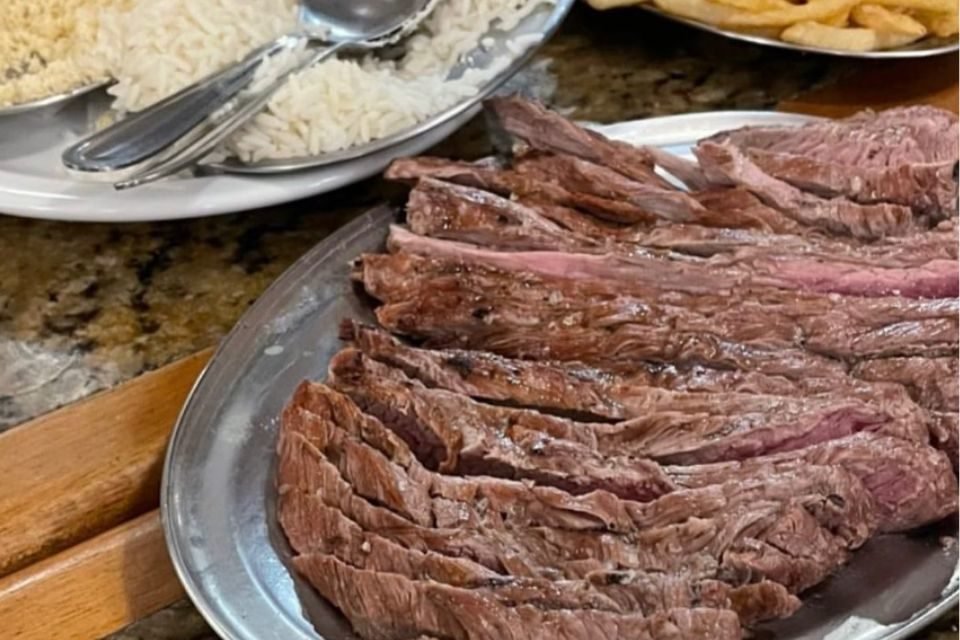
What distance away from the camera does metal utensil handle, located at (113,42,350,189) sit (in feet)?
5.42

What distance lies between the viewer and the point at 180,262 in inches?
73.0

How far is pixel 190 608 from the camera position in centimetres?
142

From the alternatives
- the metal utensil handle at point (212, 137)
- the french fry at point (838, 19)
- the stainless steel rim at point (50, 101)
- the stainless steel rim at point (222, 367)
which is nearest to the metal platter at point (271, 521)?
the stainless steel rim at point (222, 367)

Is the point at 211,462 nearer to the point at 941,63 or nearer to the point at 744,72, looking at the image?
the point at 744,72

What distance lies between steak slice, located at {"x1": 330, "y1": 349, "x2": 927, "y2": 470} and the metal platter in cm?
15

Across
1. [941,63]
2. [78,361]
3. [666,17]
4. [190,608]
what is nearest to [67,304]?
[78,361]

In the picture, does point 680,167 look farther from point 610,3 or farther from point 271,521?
point 271,521

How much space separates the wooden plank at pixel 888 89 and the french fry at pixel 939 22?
0.12 metres

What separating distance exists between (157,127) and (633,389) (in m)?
0.75

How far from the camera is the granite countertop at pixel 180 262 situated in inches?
66.3

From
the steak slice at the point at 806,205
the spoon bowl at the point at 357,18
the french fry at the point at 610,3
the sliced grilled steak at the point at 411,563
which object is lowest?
the sliced grilled steak at the point at 411,563

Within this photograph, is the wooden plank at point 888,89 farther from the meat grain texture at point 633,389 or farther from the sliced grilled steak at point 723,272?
the sliced grilled steak at point 723,272

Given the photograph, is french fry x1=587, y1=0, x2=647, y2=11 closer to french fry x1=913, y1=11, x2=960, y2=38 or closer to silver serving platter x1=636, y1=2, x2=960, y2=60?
silver serving platter x1=636, y1=2, x2=960, y2=60

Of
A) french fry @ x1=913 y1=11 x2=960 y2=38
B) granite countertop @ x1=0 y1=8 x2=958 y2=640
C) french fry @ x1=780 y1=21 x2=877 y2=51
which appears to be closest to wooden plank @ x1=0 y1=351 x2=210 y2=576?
granite countertop @ x1=0 y1=8 x2=958 y2=640
